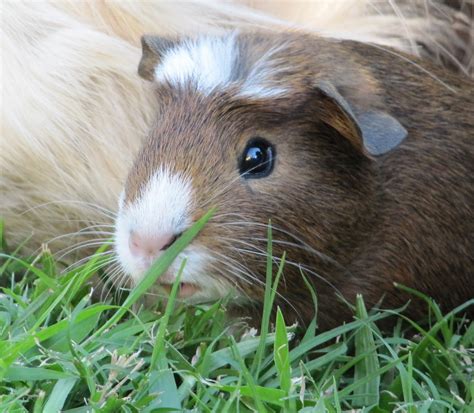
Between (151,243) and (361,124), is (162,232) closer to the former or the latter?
(151,243)

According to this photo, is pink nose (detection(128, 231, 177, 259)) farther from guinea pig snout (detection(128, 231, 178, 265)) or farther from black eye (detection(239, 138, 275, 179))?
black eye (detection(239, 138, 275, 179))

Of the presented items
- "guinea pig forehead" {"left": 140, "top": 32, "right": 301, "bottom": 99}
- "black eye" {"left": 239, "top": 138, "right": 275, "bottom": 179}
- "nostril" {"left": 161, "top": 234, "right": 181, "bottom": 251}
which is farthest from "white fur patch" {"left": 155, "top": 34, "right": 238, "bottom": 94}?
"nostril" {"left": 161, "top": 234, "right": 181, "bottom": 251}


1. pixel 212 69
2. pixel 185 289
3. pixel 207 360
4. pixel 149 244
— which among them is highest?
pixel 212 69

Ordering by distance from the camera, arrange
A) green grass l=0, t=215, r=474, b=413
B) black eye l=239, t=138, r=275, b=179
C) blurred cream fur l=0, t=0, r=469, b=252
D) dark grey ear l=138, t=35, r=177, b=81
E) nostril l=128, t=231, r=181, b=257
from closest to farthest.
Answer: green grass l=0, t=215, r=474, b=413, nostril l=128, t=231, r=181, b=257, black eye l=239, t=138, r=275, b=179, dark grey ear l=138, t=35, r=177, b=81, blurred cream fur l=0, t=0, r=469, b=252

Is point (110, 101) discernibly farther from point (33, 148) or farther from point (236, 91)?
point (236, 91)

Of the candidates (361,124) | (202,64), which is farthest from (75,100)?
(361,124)

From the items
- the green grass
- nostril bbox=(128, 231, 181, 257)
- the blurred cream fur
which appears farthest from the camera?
the blurred cream fur

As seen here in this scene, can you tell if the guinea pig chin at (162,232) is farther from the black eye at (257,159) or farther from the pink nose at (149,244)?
the black eye at (257,159)
